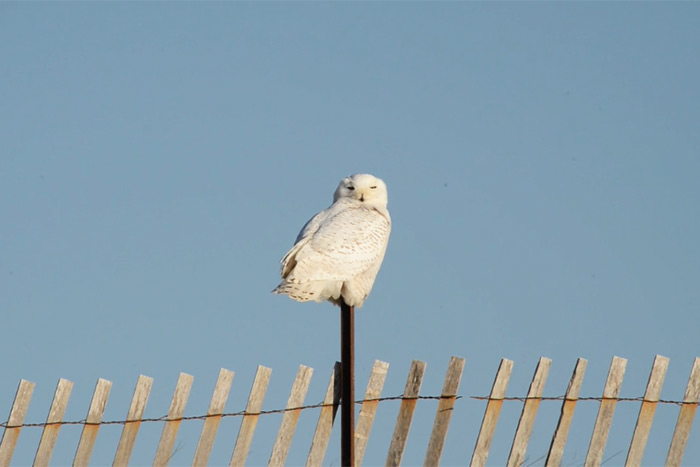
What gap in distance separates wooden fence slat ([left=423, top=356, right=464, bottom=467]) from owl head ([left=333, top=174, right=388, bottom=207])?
1512mm

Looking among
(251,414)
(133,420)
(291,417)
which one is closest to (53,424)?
(133,420)

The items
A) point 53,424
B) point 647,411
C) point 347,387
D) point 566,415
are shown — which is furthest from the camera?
point 647,411

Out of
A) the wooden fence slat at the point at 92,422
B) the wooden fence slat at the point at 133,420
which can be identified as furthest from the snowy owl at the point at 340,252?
the wooden fence slat at the point at 92,422

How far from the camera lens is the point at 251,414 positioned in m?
5.35

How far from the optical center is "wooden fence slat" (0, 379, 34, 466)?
5613 mm

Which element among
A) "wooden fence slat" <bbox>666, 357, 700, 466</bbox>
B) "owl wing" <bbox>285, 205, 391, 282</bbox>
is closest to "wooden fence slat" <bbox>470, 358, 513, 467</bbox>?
"owl wing" <bbox>285, 205, 391, 282</bbox>

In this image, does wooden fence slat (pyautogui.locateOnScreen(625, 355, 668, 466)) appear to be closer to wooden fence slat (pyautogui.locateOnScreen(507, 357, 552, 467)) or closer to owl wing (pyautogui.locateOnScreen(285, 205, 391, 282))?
wooden fence slat (pyautogui.locateOnScreen(507, 357, 552, 467))

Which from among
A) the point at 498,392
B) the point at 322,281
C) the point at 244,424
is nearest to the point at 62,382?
the point at 244,424

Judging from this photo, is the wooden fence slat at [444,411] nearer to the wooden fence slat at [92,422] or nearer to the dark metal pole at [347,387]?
the dark metal pole at [347,387]

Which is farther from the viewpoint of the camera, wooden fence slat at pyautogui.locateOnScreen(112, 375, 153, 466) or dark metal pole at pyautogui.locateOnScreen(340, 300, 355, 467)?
wooden fence slat at pyautogui.locateOnScreen(112, 375, 153, 466)

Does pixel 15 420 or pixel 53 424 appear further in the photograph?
pixel 15 420

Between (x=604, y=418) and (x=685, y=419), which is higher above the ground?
(x=685, y=419)

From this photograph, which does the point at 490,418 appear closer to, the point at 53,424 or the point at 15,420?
the point at 53,424

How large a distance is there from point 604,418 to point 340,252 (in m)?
1.69
